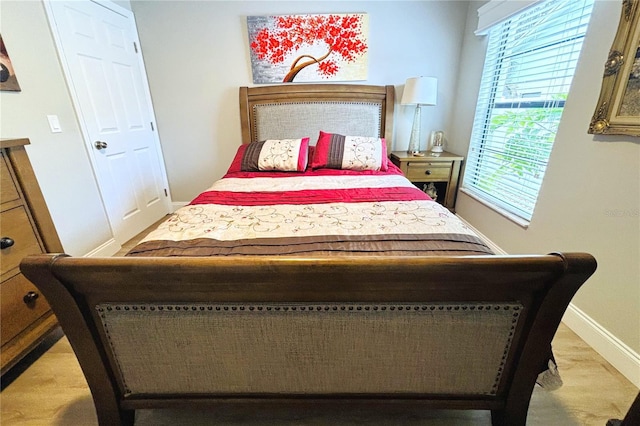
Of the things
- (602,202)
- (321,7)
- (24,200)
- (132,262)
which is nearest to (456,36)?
(321,7)

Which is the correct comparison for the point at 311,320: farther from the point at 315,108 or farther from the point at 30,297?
the point at 315,108

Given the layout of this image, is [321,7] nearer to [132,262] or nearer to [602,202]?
[602,202]

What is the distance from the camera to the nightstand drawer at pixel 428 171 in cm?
280

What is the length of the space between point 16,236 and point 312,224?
1333 millimetres

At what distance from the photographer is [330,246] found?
1146mm

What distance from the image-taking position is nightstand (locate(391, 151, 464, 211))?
9.10 ft

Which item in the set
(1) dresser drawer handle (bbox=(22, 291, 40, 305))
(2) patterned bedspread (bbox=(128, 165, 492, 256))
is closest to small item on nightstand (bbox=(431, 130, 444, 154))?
(2) patterned bedspread (bbox=(128, 165, 492, 256))

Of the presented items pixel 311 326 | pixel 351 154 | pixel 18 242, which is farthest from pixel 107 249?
pixel 311 326

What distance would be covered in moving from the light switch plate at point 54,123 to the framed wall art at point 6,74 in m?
0.25

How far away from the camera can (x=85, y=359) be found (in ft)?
3.00

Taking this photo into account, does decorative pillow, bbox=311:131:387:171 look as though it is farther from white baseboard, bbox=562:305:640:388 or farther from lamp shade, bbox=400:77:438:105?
white baseboard, bbox=562:305:640:388

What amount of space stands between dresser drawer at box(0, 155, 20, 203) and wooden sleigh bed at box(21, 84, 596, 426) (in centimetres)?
62

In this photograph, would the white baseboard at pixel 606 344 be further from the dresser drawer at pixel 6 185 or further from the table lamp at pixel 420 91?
the dresser drawer at pixel 6 185

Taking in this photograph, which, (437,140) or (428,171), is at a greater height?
(437,140)
